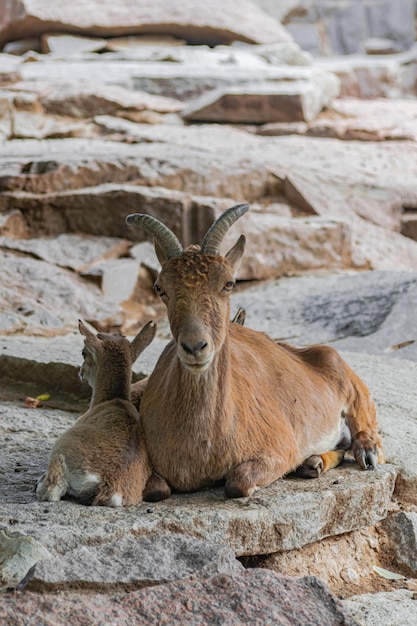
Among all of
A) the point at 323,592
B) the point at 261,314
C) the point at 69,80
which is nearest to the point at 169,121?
the point at 69,80

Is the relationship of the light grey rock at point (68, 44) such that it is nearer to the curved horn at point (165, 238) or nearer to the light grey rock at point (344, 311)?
the light grey rock at point (344, 311)

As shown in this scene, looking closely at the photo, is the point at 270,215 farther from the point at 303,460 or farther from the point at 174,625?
the point at 174,625

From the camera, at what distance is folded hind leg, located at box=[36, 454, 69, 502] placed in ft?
15.0

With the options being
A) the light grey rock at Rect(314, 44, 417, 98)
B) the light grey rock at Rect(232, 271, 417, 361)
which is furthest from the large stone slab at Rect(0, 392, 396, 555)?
the light grey rock at Rect(314, 44, 417, 98)

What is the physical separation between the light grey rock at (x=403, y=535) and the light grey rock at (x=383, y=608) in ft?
1.69

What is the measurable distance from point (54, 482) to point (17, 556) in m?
0.80

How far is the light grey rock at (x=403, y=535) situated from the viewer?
5.16 m

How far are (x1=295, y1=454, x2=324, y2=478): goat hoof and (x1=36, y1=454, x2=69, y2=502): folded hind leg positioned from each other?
1.39 m

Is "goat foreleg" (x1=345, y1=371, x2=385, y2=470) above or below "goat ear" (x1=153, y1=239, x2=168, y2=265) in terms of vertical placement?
below

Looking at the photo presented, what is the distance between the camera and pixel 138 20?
69.1 feet

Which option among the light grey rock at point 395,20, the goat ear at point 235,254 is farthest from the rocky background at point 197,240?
the light grey rock at point 395,20

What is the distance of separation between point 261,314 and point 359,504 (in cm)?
561

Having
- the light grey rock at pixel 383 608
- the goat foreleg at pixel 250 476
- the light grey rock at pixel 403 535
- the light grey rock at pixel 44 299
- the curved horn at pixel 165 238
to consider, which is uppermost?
the curved horn at pixel 165 238

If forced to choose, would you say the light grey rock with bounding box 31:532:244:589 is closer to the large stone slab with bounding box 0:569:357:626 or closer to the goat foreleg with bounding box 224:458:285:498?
the large stone slab with bounding box 0:569:357:626
